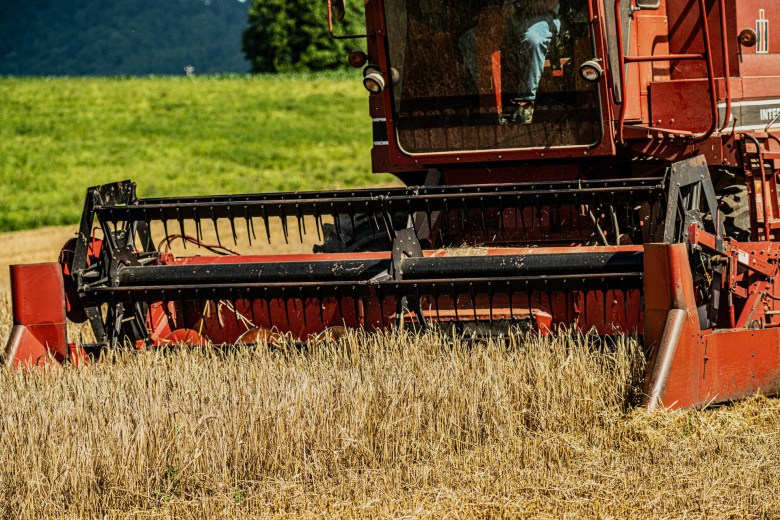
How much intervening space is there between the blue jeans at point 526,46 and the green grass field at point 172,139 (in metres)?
13.9

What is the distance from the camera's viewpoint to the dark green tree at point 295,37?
57.6 metres

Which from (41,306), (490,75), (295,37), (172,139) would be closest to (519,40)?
(490,75)

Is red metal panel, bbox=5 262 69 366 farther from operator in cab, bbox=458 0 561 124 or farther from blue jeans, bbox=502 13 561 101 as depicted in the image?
blue jeans, bbox=502 13 561 101

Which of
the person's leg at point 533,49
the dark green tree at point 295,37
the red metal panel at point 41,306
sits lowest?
the red metal panel at point 41,306

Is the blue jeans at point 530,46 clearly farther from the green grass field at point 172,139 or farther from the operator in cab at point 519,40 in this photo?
the green grass field at point 172,139

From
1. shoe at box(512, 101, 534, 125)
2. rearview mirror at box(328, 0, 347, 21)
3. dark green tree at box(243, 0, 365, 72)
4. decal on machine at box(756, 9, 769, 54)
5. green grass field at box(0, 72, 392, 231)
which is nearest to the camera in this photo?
shoe at box(512, 101, 534, 125)

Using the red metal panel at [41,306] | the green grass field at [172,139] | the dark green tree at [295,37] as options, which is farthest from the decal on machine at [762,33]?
the dark green tree at [295,37]

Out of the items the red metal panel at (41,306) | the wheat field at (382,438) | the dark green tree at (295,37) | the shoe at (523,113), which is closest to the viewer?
the wheat field at (382,438)

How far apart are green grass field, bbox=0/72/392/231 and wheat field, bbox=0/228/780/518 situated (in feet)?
48.0

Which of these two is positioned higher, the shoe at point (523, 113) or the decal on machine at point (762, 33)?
the decal on machine at point (762, 33)

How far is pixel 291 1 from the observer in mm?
59562

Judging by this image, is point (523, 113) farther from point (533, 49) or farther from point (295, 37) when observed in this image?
point (295, 37)

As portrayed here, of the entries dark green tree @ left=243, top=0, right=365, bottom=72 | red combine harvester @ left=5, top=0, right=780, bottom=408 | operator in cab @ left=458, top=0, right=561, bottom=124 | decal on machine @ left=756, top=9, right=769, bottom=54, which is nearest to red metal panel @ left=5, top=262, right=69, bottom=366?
red combine harvester @ left=5, top=0, right=780, bottom=408

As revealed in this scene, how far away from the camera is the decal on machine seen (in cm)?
687
